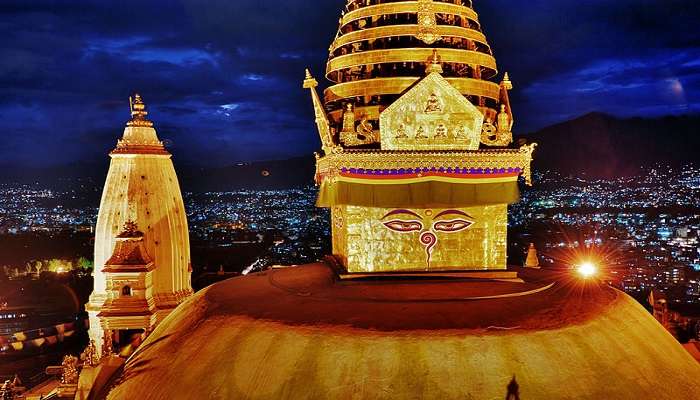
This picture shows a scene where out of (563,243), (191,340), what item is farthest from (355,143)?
(563,243)

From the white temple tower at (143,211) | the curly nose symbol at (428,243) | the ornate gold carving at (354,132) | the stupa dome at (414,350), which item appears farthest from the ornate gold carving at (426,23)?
the white temple tower at (143,211)

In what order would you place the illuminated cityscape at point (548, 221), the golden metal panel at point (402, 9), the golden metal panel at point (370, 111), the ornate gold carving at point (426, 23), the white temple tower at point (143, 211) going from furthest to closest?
the illuminated cityscape at point (548, 221) < the white temple tower at point (143, 211) < the golden metal panel at point (402, 9) < the golden metal panel at point (370, 111) < the ornate gold carving at point (426, 23)

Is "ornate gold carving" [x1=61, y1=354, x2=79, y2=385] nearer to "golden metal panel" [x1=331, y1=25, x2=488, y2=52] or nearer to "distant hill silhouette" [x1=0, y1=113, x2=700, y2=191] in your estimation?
"golden metal panel" [x1=331, y1=25, x2=488, y2=52]

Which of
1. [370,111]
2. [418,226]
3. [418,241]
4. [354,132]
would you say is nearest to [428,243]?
[418,241]

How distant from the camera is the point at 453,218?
9.68m

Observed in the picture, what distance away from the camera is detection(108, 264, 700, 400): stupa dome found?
605 cm

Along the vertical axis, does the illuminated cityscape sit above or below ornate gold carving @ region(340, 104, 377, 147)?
below

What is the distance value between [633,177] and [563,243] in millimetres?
9768

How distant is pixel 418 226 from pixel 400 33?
4052mm

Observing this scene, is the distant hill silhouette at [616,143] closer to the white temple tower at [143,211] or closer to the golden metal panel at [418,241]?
the white temple tower at [143,211]

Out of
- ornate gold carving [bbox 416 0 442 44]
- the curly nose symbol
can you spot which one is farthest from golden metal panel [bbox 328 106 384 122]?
the curly nose symbol

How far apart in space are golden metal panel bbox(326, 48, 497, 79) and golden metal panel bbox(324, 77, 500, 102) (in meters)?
0.41

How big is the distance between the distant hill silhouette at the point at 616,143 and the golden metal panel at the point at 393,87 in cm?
1981

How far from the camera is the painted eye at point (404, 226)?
9.64 meters
